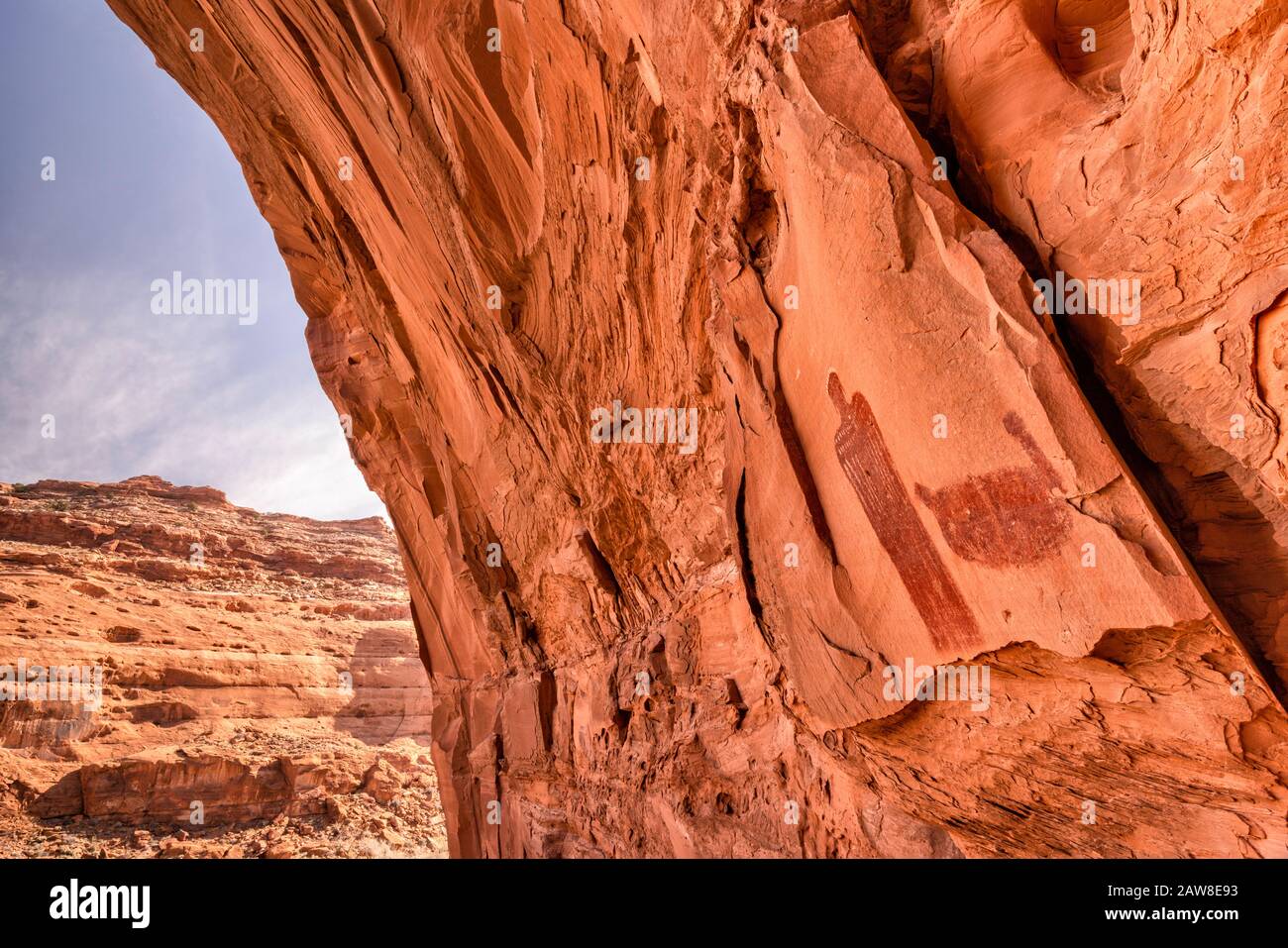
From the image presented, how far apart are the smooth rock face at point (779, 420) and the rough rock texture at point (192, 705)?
39.3 ft

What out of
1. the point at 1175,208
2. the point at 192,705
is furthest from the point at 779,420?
the point at 192,705

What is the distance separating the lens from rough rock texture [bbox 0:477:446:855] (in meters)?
16.0

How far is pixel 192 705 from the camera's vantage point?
1930 centimetres

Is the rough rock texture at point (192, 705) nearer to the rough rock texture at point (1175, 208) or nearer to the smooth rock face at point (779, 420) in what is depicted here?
the smooth rock face at point (779, 420)

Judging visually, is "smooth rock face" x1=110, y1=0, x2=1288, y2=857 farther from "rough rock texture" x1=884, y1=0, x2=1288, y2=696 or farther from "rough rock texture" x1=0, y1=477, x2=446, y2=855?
"rough rock texture" x1=0, y1=477, x2=446, y2=855

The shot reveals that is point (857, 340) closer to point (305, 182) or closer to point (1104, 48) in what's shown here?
point (1104, 48)

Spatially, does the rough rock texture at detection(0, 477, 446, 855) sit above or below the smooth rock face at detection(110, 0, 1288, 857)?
below

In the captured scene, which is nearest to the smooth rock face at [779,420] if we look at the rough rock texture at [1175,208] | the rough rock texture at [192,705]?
the rough rock texture at [1175,208]

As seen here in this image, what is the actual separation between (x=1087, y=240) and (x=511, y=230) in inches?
193

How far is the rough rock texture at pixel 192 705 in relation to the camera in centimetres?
1598

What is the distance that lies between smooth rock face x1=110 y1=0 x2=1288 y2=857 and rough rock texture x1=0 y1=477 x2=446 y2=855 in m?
12.0

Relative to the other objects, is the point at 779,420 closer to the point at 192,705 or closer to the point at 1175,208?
the point at 1175,208

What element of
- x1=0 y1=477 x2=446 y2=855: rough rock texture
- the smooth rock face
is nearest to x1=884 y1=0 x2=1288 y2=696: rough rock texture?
the smooth rock face
